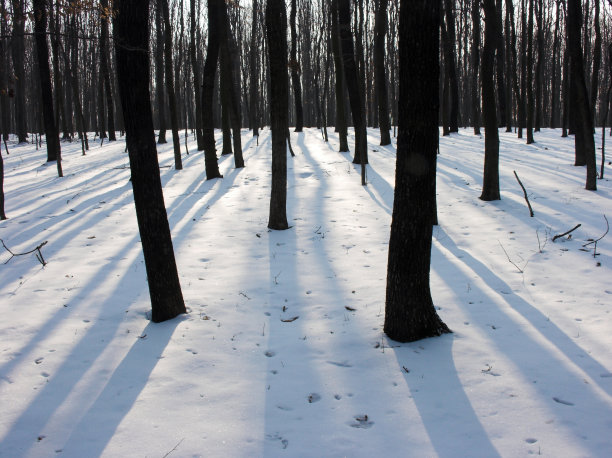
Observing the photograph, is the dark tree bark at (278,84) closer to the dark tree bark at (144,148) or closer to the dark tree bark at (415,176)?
the dark tree bark at (144,148)

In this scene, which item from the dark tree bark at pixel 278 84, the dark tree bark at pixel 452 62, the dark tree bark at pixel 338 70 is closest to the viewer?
the dark tree bark at pixel 278 84

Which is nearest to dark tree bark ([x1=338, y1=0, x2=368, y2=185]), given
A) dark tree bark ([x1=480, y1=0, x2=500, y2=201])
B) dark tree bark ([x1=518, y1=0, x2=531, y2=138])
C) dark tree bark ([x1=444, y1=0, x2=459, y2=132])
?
dark tree bark ([x1=480, y1=0, x2=500, y2=201])

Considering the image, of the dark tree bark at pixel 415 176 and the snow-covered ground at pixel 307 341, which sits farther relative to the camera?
the dark tree bark at pixel 415 176

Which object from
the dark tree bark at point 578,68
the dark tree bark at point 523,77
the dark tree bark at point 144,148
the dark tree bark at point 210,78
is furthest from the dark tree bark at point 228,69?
the dark tree bark at point 523,77

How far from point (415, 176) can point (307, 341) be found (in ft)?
6.90

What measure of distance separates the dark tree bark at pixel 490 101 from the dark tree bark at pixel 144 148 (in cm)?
702

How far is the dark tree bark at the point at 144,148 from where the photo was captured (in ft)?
15.0

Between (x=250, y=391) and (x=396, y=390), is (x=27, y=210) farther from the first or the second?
(x=396, y=390)

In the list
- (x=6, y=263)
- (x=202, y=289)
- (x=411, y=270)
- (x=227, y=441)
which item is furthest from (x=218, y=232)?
(x=227, y=441)

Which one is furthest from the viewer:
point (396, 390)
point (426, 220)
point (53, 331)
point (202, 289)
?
point (202, 289)

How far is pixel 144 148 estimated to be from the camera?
475 cm

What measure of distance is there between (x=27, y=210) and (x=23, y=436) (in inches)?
357

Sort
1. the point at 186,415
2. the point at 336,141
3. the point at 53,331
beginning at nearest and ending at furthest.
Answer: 1. the point at 186,415
2. the point at 53,331
3. the point at 336,141

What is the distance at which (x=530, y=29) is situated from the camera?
65.1 ft
